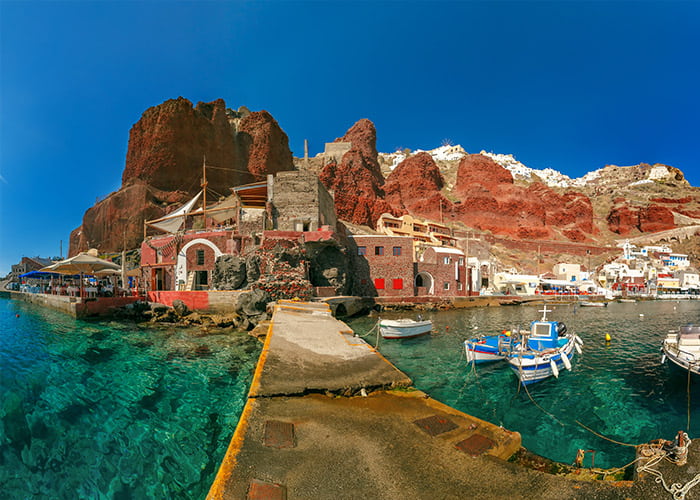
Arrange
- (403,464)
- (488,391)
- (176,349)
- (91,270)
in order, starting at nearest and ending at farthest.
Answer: (403,464) < (488,391) < (176,349) < (91,270)

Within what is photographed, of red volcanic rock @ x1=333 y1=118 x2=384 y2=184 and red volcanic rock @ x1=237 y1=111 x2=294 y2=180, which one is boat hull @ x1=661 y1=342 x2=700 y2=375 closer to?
red volcanic rock @ x1=237 y1=111 x2=294 y2=180

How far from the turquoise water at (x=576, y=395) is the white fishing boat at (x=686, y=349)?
647 millimetres

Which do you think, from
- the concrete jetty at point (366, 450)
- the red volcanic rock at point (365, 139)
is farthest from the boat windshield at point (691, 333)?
the red volcanic rock at point (365, 139)

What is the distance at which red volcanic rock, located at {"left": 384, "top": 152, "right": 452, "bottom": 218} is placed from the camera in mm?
83812

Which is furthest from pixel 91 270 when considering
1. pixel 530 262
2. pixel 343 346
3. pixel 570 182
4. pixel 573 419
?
pixel 570 182

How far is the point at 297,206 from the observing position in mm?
32656

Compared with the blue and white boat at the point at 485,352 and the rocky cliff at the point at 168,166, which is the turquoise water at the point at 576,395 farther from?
the rocky cliff at the point at 168,166

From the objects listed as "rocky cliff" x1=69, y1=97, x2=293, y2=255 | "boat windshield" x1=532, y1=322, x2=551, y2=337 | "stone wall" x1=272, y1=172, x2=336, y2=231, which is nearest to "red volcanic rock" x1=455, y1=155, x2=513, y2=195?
"rocky cliff" x1=69, y1=97, x2=293, y2=255

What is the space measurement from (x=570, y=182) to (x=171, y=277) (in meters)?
194

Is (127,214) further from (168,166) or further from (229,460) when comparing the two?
(229,460)

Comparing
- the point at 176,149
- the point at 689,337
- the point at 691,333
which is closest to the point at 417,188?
the point at 176,149

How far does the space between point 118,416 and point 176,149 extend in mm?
56997

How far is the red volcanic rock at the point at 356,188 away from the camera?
192 feet

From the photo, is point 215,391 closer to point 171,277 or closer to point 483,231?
point 171,277
